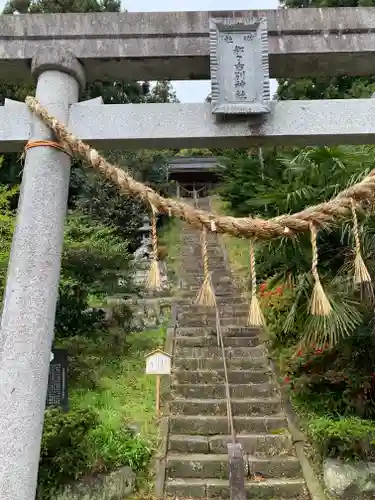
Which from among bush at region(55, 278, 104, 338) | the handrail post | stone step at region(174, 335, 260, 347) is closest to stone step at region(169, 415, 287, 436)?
the handrail post

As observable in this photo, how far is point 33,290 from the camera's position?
295 centimetres

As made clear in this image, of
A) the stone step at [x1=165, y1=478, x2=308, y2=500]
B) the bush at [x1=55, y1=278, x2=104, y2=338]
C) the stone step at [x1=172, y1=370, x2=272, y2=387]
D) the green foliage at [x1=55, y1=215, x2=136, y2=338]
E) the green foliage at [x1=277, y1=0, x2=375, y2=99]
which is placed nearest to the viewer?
the stone step at [x1=165, y1=478, x2=308, y2=500]

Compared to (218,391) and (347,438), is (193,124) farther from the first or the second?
(218,391)

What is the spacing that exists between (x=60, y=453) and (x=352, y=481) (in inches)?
113

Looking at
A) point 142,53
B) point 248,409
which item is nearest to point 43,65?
point 142,53

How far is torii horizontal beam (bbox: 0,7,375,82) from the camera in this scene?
3.41 m

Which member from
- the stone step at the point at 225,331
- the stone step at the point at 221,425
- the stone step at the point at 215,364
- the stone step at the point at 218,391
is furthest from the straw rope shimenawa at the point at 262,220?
the stone step at the point at 225,331

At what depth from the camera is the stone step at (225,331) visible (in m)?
8.77

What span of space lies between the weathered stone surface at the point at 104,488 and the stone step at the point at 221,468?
2.13ft

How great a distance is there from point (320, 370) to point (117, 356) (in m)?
3.57

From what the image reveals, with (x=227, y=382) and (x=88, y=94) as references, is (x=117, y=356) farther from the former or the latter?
(x=88, y=94)

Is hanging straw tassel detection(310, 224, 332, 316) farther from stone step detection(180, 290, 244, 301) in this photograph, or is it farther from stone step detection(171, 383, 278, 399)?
stone step detection(180, 290, 244, 301)

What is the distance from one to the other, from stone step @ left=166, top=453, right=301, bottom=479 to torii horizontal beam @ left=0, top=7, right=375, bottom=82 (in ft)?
13.8

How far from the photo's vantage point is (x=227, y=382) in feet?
22.0
